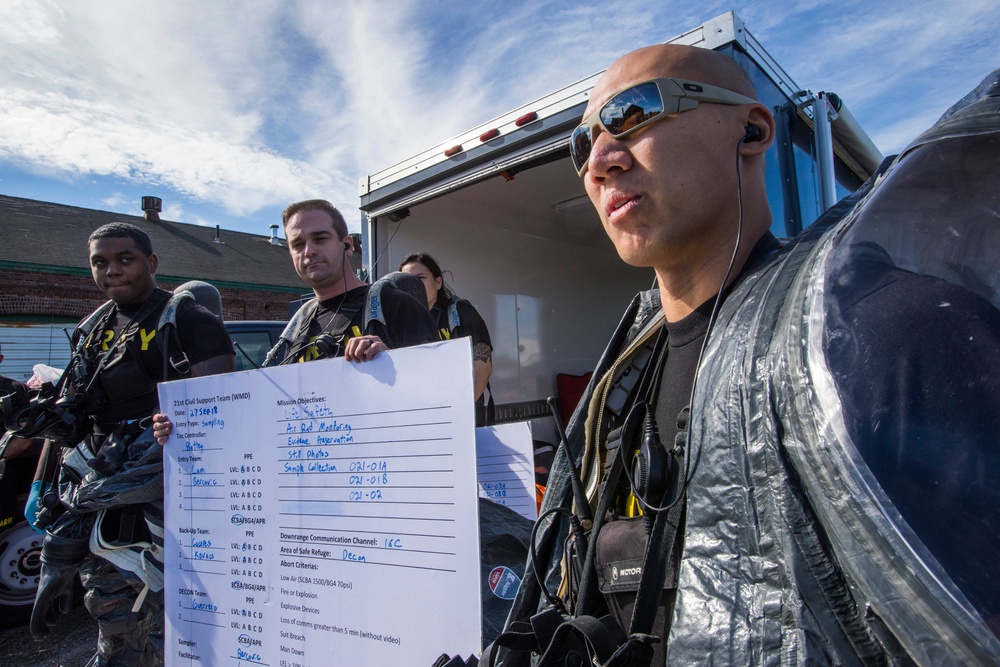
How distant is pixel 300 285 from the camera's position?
71.0 ft

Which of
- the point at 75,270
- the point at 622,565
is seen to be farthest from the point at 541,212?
the point at 75,270

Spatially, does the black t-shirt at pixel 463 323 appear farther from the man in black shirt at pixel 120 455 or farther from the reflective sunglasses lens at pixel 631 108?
the reflective sunglasses lens at pixel 631 108

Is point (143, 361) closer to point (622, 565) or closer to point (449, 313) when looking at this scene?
point (449, 313)

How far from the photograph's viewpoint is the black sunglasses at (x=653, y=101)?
104cm

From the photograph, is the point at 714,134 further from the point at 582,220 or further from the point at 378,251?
the point at 582,220

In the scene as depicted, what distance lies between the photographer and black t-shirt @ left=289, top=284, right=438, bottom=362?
7.98 feet

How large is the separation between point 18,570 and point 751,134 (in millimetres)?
5407

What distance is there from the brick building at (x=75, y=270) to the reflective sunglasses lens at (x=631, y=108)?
17.4 metres

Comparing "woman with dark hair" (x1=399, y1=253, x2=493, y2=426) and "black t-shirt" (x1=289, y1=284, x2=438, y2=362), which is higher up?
"woman with dark hair" (x1=399, y1=253, x2=493, y2=426)

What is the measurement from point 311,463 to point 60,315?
19.1 metres

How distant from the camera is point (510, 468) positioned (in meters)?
2.27

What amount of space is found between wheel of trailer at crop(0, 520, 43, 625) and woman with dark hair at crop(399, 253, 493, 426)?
10.8ft

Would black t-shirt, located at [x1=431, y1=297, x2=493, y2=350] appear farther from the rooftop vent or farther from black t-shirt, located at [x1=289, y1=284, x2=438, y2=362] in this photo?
the rooftop vent

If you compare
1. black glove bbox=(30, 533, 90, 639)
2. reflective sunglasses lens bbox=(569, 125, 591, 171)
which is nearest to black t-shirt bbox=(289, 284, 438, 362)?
reflective sunglasses lens bbox=(569, 125, 591, 171)
